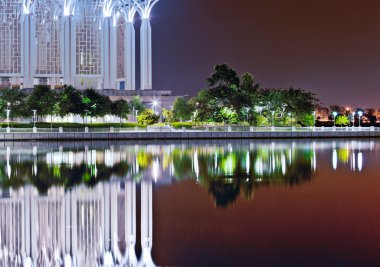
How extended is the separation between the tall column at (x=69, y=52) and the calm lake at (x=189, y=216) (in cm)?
4683

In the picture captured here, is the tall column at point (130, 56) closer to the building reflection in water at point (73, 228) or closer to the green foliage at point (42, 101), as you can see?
the green foliage at point (42, 101)

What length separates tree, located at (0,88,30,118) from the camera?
59.8 metres

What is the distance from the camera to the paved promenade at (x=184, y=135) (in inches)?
1989

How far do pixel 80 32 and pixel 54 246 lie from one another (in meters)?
64.7

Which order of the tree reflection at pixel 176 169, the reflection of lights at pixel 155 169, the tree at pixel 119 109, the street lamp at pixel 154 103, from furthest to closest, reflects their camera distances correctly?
the street lamp at pixel 154 103 → the tree at pixel 119 109 → the reflection of lights at pixel 155 169 → the tree reflection at pixel 176 169

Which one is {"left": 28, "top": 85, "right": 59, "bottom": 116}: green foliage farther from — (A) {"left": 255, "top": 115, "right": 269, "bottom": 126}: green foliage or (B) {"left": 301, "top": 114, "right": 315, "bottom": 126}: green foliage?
(B) {"left": 301, "top": 114, "right": 315, "bottom": 126}: green foliage

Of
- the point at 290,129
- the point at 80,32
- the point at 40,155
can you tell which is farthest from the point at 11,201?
the point at 80,32

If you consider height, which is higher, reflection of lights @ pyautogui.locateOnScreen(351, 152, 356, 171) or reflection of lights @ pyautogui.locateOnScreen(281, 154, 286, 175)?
reflection of lights @ pyautogui.locateOnScreen(281, 154, 286, 175)

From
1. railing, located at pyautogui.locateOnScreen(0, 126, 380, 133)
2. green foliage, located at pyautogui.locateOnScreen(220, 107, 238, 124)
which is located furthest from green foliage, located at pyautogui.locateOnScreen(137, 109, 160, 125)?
green foliage, located at pyautogui.locateOnScreen(220, 107, 238, 124)

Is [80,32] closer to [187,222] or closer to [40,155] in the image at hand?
[40,155]

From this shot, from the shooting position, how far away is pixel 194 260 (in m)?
10.7

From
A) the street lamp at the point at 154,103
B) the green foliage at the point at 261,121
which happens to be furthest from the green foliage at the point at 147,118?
the green foliage at the point at 261,121

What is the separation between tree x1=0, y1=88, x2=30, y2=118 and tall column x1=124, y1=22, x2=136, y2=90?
16091mm

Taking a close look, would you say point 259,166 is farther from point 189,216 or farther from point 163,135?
point 163,135
